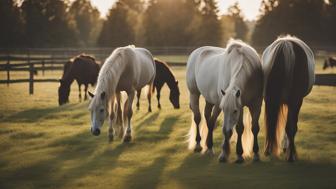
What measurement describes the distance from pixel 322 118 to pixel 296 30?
173 ft

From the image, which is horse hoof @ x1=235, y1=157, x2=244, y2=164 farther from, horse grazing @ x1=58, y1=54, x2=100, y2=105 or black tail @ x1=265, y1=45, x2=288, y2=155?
horse grazing @ x1=58, y1=54, x2=100, y2=105

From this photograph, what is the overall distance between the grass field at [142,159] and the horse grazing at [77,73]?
297cm

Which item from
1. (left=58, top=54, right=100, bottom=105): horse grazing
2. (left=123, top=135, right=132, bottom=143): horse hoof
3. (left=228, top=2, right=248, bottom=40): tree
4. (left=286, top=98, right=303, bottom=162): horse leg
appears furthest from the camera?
(left=228, top=2, right=248, bottom=40): tree

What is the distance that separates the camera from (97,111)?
8.53 metres

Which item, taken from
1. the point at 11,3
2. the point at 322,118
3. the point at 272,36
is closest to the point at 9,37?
the point at 11,3

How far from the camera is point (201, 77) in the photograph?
858 cm

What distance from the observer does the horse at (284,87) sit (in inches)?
292

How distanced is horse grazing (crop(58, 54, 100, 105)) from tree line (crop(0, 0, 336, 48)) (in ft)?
140

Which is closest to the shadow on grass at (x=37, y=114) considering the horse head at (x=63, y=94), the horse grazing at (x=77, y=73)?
the horse head at (x=63, y=94)

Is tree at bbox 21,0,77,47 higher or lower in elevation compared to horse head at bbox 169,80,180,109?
higher

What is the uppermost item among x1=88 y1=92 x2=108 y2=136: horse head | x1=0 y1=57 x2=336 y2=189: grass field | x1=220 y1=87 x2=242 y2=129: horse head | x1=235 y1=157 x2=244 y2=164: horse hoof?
x1=220 y1=87 x2=242 y2=129: horse head

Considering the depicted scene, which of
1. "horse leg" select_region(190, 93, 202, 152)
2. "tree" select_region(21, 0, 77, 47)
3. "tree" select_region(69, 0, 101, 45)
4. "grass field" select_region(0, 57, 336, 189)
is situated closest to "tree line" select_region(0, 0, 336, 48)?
"tree" select_region(21, 0, 77, 47)

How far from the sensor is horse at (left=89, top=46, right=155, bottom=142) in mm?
8562

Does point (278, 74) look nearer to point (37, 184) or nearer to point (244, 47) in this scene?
point (244, 47)
